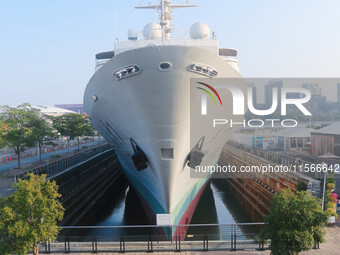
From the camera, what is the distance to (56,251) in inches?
376

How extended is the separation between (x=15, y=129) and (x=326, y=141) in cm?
2515

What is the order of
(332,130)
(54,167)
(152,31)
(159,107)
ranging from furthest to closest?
1. (332,130)
2. (54,167)
3. (152,31)
4. (159,107)

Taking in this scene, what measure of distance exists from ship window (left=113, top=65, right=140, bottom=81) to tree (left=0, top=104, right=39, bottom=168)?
15.4m

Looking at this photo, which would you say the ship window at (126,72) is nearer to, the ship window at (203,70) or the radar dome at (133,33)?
the ship window at (203,70)

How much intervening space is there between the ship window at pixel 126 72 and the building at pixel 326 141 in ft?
59.9

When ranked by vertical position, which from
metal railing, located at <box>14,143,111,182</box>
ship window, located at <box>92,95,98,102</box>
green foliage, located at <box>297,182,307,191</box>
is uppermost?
ship window, located at <box>92,95,98,102</box>

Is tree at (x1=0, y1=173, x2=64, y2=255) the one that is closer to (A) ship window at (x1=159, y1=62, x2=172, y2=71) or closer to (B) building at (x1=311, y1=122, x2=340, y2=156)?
(A) ship window at (x1=159, y1=62, x2=172, y2=71)

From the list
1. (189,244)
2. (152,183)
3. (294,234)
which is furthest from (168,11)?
(294,234)

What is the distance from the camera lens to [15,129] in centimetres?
2336

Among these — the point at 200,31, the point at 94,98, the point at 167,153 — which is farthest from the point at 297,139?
the point at 94,98

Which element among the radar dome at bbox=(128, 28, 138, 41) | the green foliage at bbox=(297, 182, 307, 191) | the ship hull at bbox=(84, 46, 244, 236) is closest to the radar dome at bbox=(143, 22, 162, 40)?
the radar dome at bbox=(128, 28, 138, 41)

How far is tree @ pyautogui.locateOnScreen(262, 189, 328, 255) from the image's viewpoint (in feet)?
22.9

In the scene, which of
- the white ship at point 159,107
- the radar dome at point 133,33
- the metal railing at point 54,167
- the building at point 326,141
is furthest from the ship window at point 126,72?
the building at point 326,141

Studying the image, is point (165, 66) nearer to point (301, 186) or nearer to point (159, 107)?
point (159, 107)
